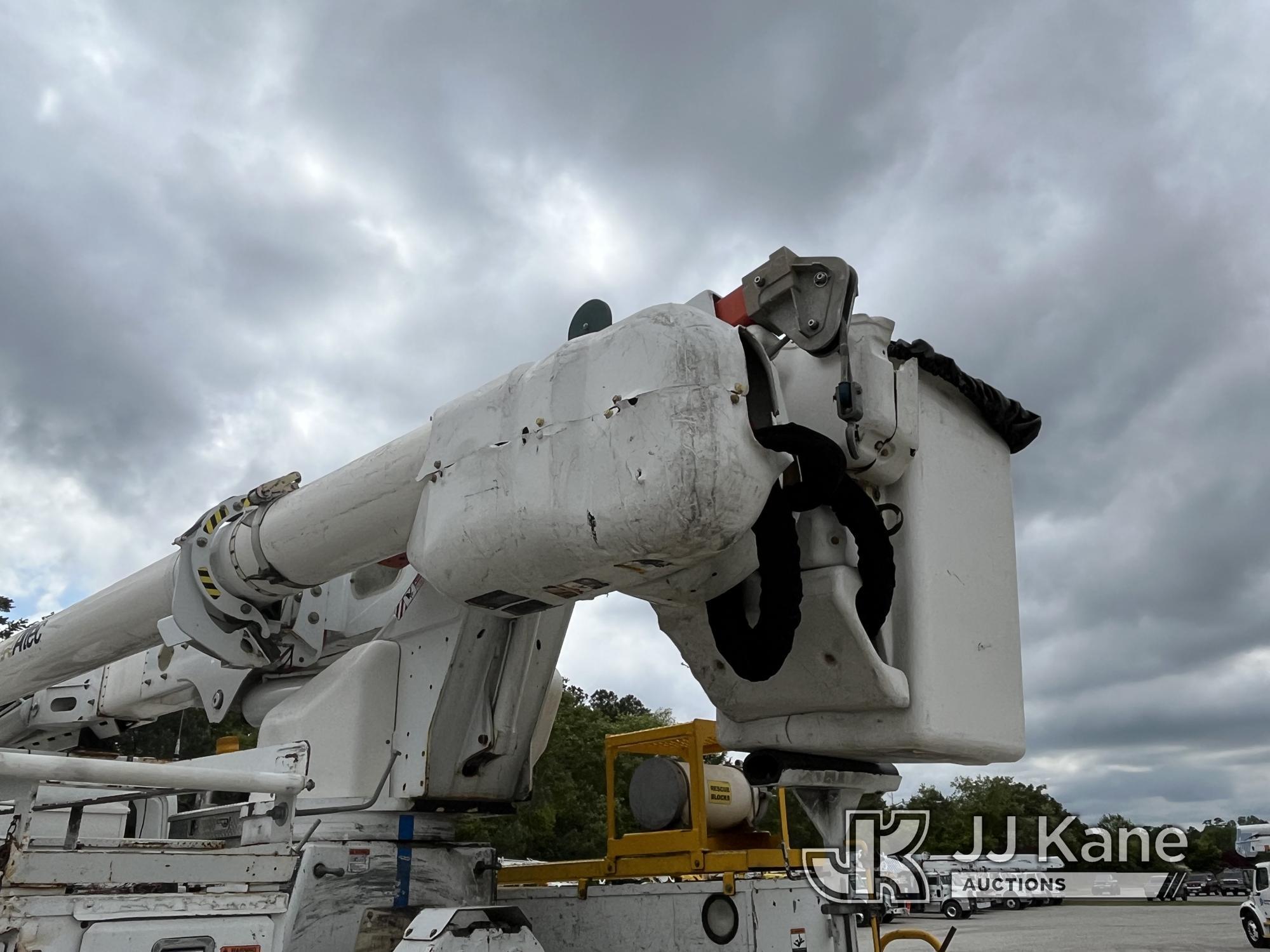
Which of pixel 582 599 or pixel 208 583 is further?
pixel 208 583

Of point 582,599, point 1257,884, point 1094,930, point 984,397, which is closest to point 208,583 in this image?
point 582,599

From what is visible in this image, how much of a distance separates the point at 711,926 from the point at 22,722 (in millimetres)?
5441

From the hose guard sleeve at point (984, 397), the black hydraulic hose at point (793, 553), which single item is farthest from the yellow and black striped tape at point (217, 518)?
the hose guard sleeve at point (984, 397)

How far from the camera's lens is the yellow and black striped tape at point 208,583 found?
538 cm

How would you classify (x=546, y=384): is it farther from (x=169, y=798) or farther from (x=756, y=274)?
(x=169, y=798)

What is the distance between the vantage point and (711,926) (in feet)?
15.1

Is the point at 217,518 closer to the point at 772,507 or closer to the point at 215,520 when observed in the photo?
the point at 215,520

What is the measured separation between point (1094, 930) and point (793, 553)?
27052mm

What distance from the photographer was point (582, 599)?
3.86 meters

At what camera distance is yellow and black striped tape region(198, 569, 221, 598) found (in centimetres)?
538

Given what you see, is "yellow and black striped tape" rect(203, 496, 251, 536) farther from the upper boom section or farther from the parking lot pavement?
the parking lot pavement

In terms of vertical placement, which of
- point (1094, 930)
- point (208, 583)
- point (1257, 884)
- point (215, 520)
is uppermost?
point (215, 520)

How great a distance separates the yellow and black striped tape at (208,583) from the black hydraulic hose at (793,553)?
2.82 m

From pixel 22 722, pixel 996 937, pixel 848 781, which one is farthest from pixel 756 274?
pixel 996 937
